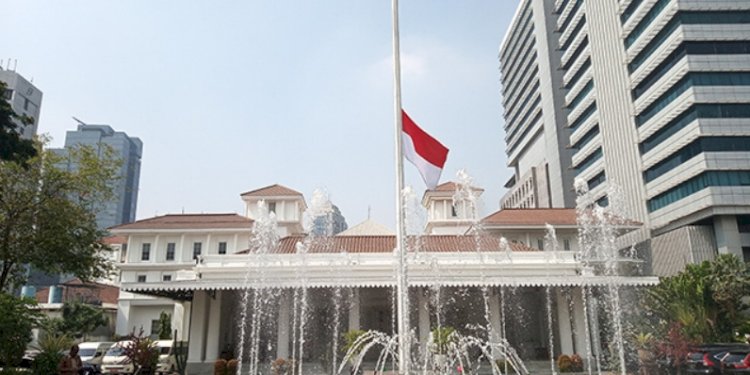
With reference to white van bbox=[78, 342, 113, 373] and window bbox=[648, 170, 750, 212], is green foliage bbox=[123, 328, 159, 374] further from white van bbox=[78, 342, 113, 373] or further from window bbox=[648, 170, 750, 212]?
window bbox=[648, 170, 750, 212]

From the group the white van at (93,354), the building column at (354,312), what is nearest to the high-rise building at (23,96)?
the white van at (93,354)

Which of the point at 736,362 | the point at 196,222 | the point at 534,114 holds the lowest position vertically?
the point at 736,362

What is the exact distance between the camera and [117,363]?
1862 centimetres

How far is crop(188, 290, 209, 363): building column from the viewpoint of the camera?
18.9 m

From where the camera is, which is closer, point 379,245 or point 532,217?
point 379,245

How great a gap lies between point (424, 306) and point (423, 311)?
181 mm

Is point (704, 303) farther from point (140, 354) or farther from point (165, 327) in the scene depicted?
point (165, 327)

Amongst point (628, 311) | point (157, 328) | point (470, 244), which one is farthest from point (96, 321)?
point (628, 311)

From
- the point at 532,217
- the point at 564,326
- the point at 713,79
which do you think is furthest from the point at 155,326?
the point at 713,79

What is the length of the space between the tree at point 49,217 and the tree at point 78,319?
57.4 ft

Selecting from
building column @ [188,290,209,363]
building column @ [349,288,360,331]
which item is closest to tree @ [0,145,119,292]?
building column @ [188,290,209,363]

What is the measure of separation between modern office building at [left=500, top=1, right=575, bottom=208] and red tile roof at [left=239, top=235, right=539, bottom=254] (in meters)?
32.6

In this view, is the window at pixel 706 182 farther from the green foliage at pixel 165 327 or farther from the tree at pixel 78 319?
the tree at pixel 78 319

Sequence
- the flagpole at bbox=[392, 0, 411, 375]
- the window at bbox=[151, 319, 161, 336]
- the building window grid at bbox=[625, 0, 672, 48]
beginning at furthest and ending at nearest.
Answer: the window at bbox=[151, 319, 161, 336] → the building window grid at bbox=[625, 0, 672, 48] → the flagpole at bbox=[392, 0, 411, 375]
